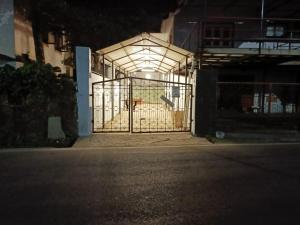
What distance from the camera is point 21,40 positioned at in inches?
559

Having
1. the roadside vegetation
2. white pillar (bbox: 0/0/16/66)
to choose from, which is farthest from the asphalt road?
white pillar (bbox: 0/0/16/66)

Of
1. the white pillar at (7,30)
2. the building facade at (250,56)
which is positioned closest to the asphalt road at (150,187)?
the building facade at (250,56)

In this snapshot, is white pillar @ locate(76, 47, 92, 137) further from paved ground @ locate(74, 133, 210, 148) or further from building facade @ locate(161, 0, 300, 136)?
building facade @ locate(161, 0, 300, 136)

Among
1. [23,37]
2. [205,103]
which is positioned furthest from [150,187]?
[23,37]

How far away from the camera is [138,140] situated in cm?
1051

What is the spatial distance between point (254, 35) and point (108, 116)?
979 cm

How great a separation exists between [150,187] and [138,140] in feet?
15.9

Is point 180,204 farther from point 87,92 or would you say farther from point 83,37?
point 83,37

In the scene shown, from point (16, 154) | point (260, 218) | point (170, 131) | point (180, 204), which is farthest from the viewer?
point (170, 131)

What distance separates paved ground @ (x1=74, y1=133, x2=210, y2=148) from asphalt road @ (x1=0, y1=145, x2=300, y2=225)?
44.8 inches

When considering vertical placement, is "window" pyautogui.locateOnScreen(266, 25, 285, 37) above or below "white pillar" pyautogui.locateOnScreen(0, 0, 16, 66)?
above

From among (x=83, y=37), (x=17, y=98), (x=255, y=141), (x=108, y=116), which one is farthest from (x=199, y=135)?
(x=83, y=37)

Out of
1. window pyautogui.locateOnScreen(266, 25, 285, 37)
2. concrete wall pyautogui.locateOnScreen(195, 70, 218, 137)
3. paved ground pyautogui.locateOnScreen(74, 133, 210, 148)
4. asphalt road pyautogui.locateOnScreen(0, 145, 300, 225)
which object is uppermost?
window pyautogui.locateOnScreen(266, 25, 285, 37)

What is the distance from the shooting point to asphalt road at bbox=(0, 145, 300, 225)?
441cm
